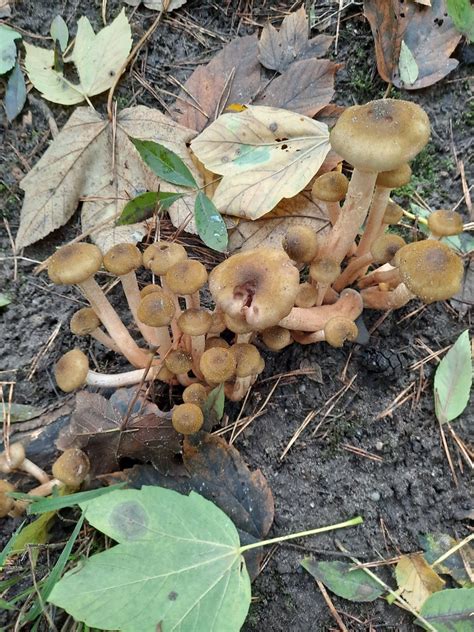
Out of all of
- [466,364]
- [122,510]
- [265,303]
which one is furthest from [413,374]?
[122,510]

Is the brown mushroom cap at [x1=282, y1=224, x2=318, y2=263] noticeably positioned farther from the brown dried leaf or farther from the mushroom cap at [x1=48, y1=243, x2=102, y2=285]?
the brown dried leaf

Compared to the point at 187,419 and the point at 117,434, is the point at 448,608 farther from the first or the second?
the point at 117,434

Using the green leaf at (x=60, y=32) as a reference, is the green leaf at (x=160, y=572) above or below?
below

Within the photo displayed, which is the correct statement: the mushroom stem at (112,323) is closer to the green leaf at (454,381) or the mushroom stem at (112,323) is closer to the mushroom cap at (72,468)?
the mushroom cap at (72,468)

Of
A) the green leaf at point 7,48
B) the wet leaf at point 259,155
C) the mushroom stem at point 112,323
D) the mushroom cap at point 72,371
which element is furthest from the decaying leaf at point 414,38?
the mushroom cap at point 72,371

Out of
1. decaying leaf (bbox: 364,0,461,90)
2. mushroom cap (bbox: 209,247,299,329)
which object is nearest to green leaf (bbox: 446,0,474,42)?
decaying leaf (bbox: 364,0,461,90)

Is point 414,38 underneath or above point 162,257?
above

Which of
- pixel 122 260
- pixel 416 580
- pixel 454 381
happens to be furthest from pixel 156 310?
pixel 416 580
